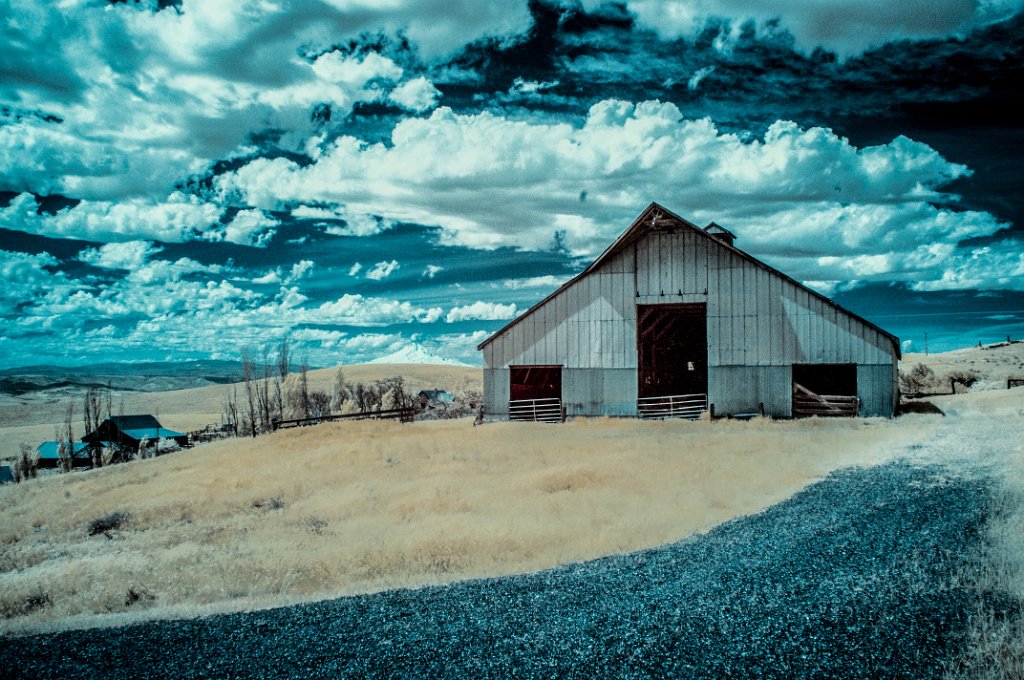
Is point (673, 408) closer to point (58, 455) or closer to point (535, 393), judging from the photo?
point (535, 393)

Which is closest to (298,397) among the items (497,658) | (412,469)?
(412,469)

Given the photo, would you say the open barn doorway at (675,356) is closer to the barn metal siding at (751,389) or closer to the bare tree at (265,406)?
the barn metal siding at (751,389)

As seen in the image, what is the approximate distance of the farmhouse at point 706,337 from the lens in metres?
27.6

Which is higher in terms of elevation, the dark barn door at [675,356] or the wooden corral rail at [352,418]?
the dark barn door at [675,356]

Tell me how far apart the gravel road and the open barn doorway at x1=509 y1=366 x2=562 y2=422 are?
21199 millimetres

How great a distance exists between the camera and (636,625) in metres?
6.66

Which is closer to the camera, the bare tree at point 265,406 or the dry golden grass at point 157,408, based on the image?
the bare tree at point 265,406

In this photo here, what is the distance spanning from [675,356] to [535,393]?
846 cm

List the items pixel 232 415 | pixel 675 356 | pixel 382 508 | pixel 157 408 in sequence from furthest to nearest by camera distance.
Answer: pixel 157 408
pixel 232 415
pixel 675 356
pixel 382 508

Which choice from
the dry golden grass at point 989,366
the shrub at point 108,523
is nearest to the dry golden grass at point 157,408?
the dry golden grass at point 989,366

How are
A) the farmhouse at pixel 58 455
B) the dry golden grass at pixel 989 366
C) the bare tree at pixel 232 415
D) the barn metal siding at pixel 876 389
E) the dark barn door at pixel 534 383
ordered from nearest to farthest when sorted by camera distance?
1. the barn metal siding at pixel 876 389
2. the dark barn door at pixel 534 383
3. the farmhouse at pixel 58 455
4. the bare tree at pixel 232 415
5. the dry golden grass at pixel 989 366

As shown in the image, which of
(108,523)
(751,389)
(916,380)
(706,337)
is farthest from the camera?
(916,380)

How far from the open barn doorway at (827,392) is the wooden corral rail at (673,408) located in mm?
3945

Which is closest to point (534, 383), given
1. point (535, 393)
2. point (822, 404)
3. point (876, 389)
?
point (535, 393)
